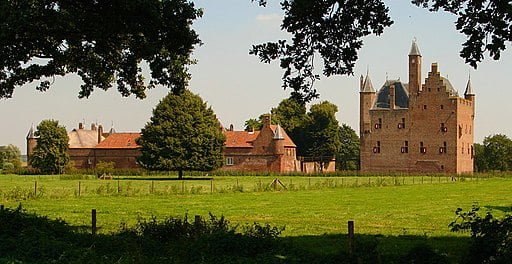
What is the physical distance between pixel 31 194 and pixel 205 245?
24.0 meters

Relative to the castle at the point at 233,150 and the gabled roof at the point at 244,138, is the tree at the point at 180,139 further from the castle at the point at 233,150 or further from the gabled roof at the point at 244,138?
the gabled roof at the point at 244,138

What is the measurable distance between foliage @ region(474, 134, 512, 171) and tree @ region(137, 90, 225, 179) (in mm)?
55406

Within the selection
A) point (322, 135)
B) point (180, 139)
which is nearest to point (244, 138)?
point (322, 135)

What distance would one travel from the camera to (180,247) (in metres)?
14.0

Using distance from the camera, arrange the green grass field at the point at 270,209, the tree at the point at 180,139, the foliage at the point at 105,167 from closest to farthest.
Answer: the green grass field at the point at 270,209 < the tree at the point at 180,139 < the foliage at the point at 105,167

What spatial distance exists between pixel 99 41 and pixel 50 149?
281 feet

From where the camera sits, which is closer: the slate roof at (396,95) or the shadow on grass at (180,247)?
the shadow on grass at (180,247)

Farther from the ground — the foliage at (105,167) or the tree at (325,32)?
the tree at (325,32)

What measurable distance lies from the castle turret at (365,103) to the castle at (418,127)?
15cm

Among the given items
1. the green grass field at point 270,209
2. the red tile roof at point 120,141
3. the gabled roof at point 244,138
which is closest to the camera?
the green grass field at point 270,209

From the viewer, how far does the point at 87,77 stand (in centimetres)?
2119

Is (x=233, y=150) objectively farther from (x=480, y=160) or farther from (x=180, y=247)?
(x=180, y=247)

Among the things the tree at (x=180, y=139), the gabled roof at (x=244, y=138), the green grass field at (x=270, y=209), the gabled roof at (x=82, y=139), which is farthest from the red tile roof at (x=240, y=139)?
the green grass field at (x=270, y=209)

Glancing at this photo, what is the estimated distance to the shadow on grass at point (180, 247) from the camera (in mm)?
12836
